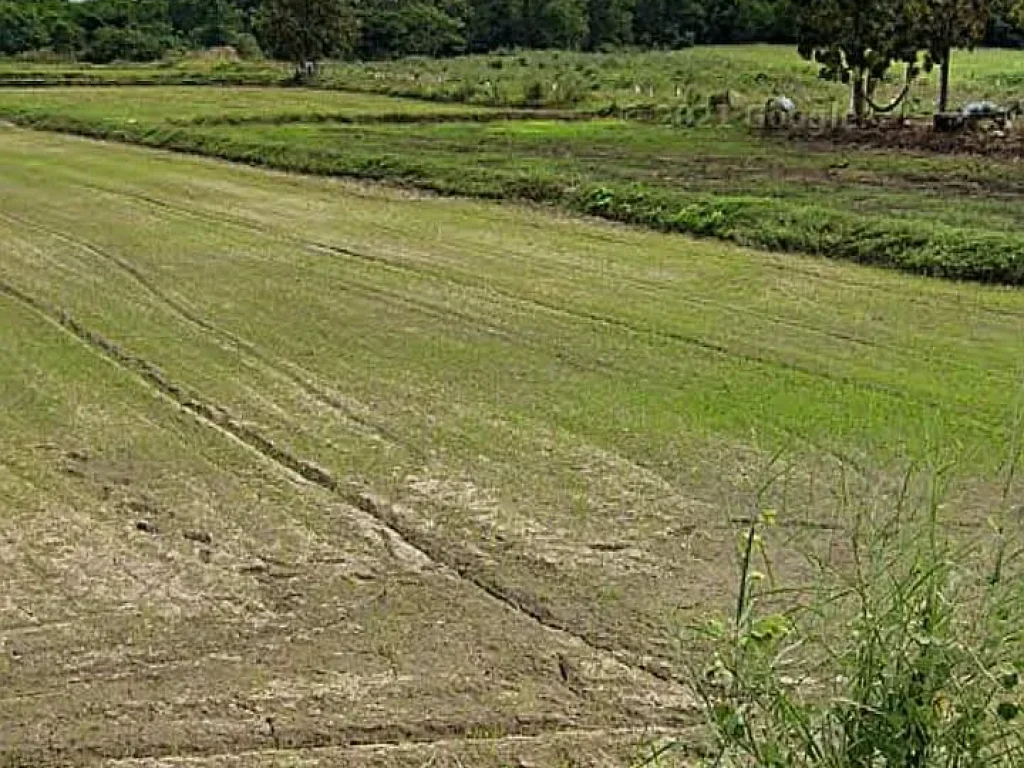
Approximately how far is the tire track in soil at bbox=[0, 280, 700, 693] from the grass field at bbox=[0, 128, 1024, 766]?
0.01 m

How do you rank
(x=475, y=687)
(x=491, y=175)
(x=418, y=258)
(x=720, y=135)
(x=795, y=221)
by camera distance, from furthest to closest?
(x=720, y=135) → (x=491, y=175) → (x=795, y=221) → (x=418, y=258) → (x=475, y=687)

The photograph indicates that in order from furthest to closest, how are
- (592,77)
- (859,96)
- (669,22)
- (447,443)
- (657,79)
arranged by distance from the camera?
(669,22), (592,77), (657,79), (859,96), (447,443)

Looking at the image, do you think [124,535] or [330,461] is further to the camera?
[330,461]

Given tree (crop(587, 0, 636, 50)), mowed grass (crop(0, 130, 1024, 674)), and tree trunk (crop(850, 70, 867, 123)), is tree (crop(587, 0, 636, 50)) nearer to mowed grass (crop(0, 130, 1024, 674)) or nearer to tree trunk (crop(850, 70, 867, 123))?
tree trunk (crop(850, 70, 867, 123))

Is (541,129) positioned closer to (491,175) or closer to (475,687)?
(491,175)

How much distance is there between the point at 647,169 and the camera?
643 inches

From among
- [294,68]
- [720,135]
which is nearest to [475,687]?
[720,135]

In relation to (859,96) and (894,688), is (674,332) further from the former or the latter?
(859,96)

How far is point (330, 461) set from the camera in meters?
5.81

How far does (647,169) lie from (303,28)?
76.3ft

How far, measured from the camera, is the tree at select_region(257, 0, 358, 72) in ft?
124

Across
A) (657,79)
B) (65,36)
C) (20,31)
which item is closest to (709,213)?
(657,79)

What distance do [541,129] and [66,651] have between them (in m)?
19.5

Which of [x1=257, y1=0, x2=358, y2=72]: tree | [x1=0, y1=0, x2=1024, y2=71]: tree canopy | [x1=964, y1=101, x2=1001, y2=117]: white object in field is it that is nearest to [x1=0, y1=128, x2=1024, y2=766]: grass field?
[x1=964, y1=101, x2=1001, y2=117]: white object in field
